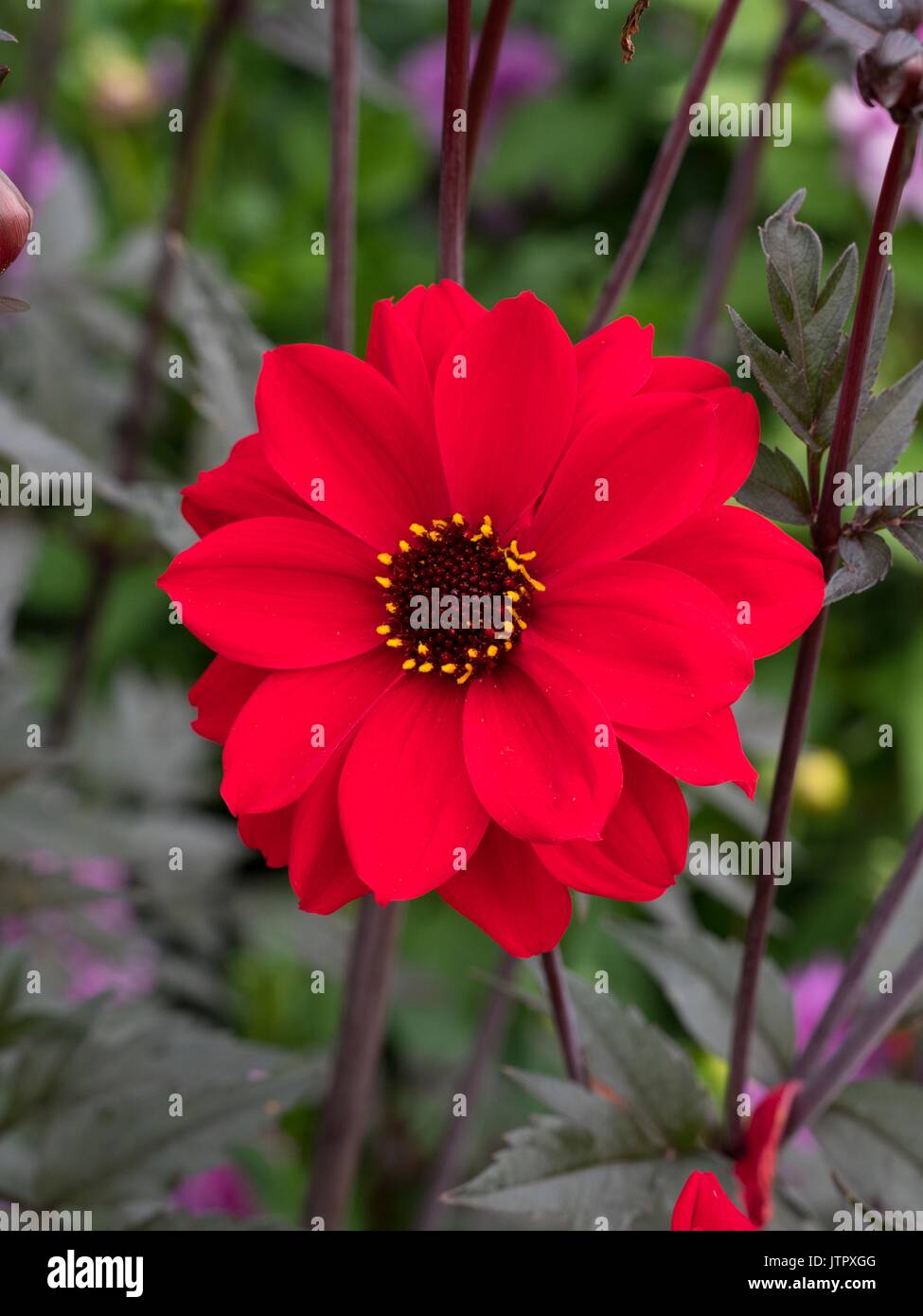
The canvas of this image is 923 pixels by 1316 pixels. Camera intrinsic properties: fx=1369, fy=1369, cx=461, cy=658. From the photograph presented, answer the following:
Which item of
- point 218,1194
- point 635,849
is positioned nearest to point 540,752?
point 635,849

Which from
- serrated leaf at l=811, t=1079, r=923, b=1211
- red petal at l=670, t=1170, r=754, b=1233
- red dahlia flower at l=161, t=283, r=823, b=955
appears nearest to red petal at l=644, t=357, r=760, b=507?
red dahlia flower at l=161, t=283, r=823, b=955

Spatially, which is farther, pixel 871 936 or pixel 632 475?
pixel 871 936

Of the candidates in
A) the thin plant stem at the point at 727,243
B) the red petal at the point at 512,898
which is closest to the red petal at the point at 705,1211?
the red petal at the point at 512,898

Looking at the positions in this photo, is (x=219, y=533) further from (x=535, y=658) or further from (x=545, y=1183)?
(x=545, y=1183)

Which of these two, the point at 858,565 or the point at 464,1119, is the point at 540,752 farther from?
the point at 464,1119

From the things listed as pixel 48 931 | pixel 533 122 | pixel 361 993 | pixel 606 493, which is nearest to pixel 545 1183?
pixel 361 993
